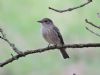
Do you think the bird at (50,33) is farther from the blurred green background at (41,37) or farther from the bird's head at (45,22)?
the blurred green background at (41,37)

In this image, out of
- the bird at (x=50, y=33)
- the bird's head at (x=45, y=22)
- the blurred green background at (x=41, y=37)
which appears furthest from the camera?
the blurred green background at (x=41, y=37)

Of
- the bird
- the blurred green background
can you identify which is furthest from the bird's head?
the blurred green background

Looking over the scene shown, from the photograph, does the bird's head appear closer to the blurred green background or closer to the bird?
the bird

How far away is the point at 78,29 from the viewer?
966cm

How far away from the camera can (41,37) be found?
962 cm

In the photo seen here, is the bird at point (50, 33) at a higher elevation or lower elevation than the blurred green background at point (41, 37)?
higher

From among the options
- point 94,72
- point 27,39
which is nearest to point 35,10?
point 27,39

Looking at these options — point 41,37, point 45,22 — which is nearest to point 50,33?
point 45,22

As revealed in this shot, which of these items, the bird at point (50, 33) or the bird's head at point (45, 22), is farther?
the bird's head at point (45, 22)

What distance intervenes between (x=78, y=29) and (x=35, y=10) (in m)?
1.30

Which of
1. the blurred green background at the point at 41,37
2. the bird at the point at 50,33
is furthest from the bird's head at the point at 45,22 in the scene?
the blurred green background at the point at 41,37

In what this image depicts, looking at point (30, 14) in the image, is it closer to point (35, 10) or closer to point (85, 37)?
point (35, 10)

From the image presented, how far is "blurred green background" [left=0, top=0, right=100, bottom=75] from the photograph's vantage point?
8.65 meters

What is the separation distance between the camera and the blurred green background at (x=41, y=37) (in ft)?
28.4
